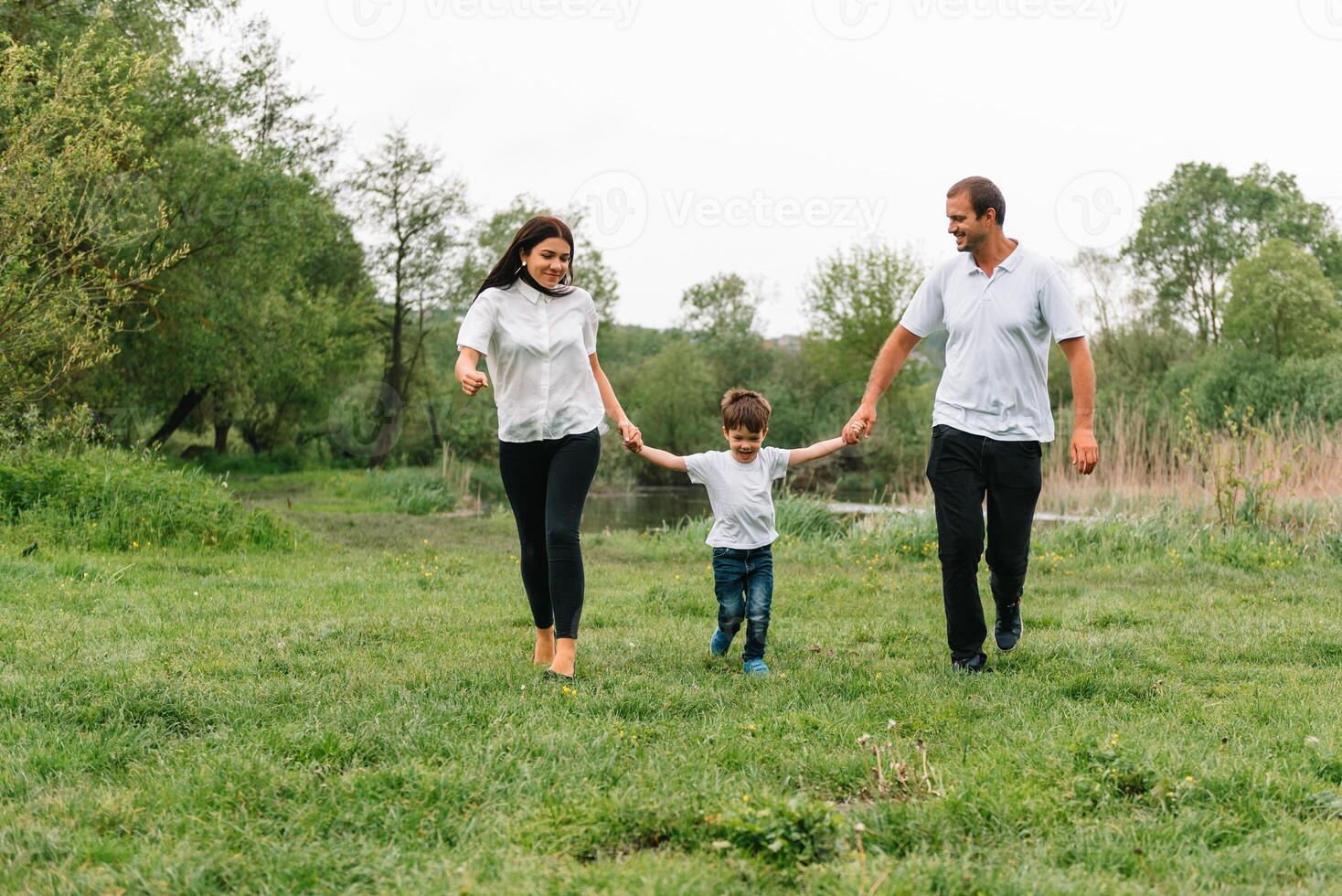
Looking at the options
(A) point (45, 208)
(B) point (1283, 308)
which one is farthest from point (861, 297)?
(A) point (45, 208)

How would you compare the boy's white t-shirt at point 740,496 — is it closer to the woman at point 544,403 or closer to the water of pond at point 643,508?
the woman at point 544,403

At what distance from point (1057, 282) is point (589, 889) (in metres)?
3.91

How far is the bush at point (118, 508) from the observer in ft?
32.3

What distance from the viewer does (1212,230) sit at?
1890 inches

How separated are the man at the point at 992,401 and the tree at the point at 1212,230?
45.8 m

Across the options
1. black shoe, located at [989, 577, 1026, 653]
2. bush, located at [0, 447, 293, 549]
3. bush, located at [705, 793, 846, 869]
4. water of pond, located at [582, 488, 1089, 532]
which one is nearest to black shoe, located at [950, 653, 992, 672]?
black shoe, located at [989, 577, 1026, 653]

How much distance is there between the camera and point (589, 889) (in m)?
2.62

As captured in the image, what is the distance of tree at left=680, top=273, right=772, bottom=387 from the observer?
163 feet

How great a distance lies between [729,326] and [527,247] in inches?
1885

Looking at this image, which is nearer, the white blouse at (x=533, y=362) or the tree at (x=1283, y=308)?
the white blouse at (x=533, y=362)

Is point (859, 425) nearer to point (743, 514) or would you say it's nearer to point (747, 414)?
point (747, 414)

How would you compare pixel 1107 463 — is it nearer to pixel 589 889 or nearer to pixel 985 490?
pixel 985 490

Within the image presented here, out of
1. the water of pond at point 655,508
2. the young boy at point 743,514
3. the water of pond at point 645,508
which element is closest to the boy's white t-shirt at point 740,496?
the young boy at point 743,514

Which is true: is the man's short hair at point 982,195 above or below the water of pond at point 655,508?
above
